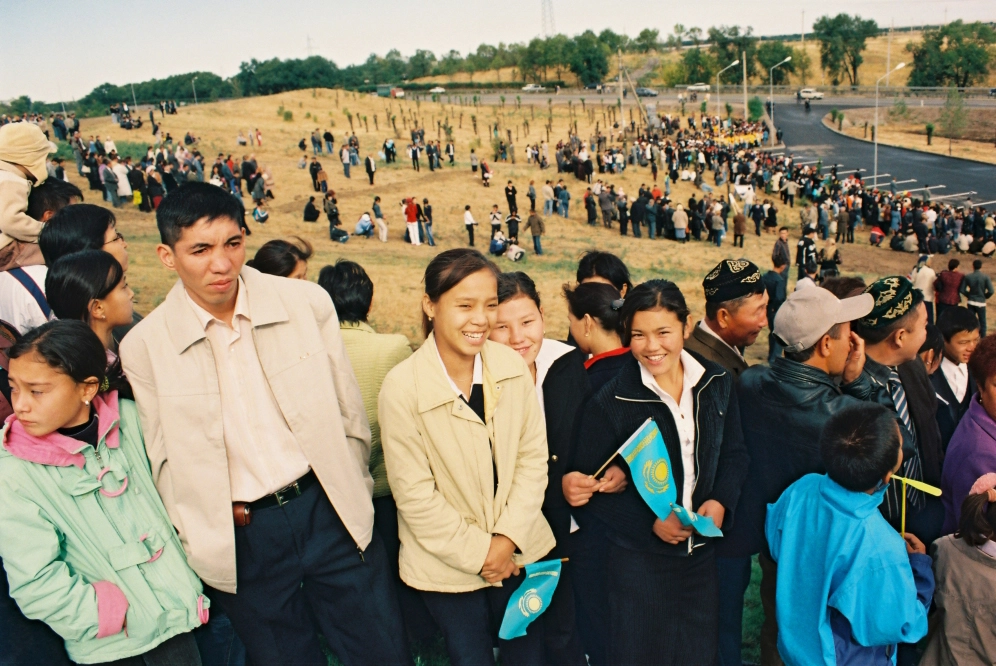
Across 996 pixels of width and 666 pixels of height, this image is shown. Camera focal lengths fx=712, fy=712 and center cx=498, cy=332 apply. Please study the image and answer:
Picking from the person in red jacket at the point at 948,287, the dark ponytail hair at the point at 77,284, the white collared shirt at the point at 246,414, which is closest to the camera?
the white collared shirt at the point at 246,414

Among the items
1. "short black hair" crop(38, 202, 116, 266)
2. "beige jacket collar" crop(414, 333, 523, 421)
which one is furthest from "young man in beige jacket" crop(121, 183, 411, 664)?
"short black hair" crop(38, 202, 116, 266)

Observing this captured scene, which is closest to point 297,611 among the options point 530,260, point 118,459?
point 118,459

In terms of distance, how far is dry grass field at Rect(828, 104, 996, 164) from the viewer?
44.3 metres

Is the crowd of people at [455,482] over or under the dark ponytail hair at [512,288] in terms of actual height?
under

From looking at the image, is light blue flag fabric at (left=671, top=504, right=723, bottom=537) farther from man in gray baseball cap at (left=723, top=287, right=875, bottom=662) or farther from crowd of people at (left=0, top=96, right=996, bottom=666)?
man in gray baseball cap at (left=723, top=287, right=875, bottom=662)

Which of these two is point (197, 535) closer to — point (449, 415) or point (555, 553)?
point (449, 415)

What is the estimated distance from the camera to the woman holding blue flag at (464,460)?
258 centimetres

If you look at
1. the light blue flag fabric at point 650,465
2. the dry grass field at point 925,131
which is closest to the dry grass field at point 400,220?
the light blue flag fabric at point 650,465

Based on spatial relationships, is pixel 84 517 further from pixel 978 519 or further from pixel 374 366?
pixel 978 519

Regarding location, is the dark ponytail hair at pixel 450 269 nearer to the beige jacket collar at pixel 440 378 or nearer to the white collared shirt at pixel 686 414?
the beige jacket collar at pixel 440 378

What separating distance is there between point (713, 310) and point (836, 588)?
5.58 ft

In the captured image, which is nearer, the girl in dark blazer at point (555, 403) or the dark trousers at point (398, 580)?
the girl in dark blazer at point (555, 403)

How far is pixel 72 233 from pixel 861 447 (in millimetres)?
3588

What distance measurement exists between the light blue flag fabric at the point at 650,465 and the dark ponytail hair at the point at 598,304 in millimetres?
951
